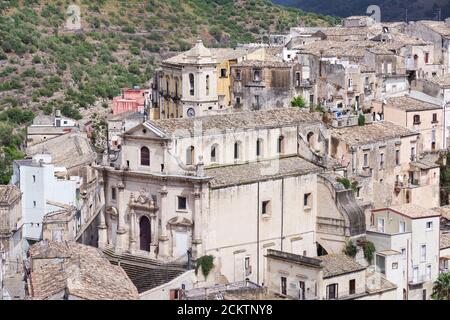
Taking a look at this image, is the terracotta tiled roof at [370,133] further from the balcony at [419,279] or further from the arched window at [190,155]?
the arched window at [190,155]

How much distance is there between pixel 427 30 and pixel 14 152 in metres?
25.5

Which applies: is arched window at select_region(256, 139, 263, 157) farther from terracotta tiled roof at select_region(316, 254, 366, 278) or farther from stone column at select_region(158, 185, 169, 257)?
terracotta tiled roof at select_region(316, 254, 366, 278)

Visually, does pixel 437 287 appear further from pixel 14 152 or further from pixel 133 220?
pixel 14 152

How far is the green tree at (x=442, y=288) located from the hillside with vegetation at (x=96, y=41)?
115ft

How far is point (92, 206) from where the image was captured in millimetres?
44812

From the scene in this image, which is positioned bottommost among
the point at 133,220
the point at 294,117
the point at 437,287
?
the point at 437,287

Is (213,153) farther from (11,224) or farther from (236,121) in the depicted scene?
(11,224)

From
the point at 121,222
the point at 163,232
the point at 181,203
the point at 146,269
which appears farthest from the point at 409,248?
the point at 121,222

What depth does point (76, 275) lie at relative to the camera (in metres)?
27.1

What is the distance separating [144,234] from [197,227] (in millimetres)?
2630

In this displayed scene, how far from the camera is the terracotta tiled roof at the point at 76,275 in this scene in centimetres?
2583

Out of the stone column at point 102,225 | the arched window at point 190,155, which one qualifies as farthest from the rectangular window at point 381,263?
the stone column at point 102,225

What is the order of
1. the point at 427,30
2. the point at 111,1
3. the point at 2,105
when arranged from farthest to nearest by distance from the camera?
1. the point at 111,1
2. the point at 2,105
3. the point at 427,30
